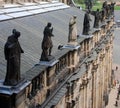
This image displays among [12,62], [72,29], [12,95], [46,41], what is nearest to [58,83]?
[46,41]

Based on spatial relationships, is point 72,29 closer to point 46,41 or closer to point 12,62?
point 46,41

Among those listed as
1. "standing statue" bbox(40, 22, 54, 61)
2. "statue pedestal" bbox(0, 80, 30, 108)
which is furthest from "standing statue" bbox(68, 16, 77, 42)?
"statue pedestal" bbox(0, 80, 30, 108)

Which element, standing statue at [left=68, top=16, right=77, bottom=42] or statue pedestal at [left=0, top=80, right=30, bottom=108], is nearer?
statue pedestal at [left=0, top=80, right=30, bottom=108]

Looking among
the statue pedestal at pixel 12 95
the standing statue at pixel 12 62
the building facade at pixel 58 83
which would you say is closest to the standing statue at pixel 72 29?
the building facade at pixel 58 83

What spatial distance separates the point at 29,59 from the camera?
1783 cm

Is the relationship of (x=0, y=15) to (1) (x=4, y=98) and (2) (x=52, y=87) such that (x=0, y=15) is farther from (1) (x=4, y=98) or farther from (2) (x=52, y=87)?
(1) (x=4, y=98)

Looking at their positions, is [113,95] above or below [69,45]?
below

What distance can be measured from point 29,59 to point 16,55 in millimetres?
6530

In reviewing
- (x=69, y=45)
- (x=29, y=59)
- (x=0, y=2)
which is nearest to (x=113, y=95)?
(x=0, y=2)

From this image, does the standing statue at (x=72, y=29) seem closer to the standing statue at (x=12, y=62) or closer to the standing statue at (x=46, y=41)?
the standing statue at (x=46, y=41)

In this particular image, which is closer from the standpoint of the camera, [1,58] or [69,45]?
[1,58]

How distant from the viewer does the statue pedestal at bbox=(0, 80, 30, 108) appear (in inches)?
437

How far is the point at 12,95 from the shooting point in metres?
11.2

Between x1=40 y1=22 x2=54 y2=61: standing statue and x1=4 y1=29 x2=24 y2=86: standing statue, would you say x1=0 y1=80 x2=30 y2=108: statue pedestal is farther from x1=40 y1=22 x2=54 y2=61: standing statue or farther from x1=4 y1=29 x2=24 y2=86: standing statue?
x1=40 y1=22 x2=54 y2=61: standing statue
